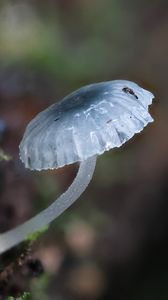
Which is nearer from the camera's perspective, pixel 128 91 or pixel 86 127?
pixel 86 127

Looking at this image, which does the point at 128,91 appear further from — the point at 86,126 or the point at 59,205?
the point at 59,205

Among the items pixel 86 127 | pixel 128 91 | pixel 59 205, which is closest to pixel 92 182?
pixel 59 205

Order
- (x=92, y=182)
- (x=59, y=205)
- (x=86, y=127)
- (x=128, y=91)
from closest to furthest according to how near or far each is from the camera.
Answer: (x=86, y=127) → (x=128, y=91) → (x=59, y=205) → (x=92, y=182)

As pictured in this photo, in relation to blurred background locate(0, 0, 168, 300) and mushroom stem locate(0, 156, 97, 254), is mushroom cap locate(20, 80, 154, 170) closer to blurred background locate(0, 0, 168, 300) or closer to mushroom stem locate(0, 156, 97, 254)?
mushroom stem locate(0, 156, 97, 254)

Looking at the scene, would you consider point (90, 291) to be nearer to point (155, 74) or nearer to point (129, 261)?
point (129, 261)

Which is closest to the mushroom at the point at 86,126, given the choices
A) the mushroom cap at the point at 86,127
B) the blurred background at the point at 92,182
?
the mushroom cap at the point at 86,127

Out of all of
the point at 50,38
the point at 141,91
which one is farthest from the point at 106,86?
the point at 50,38
